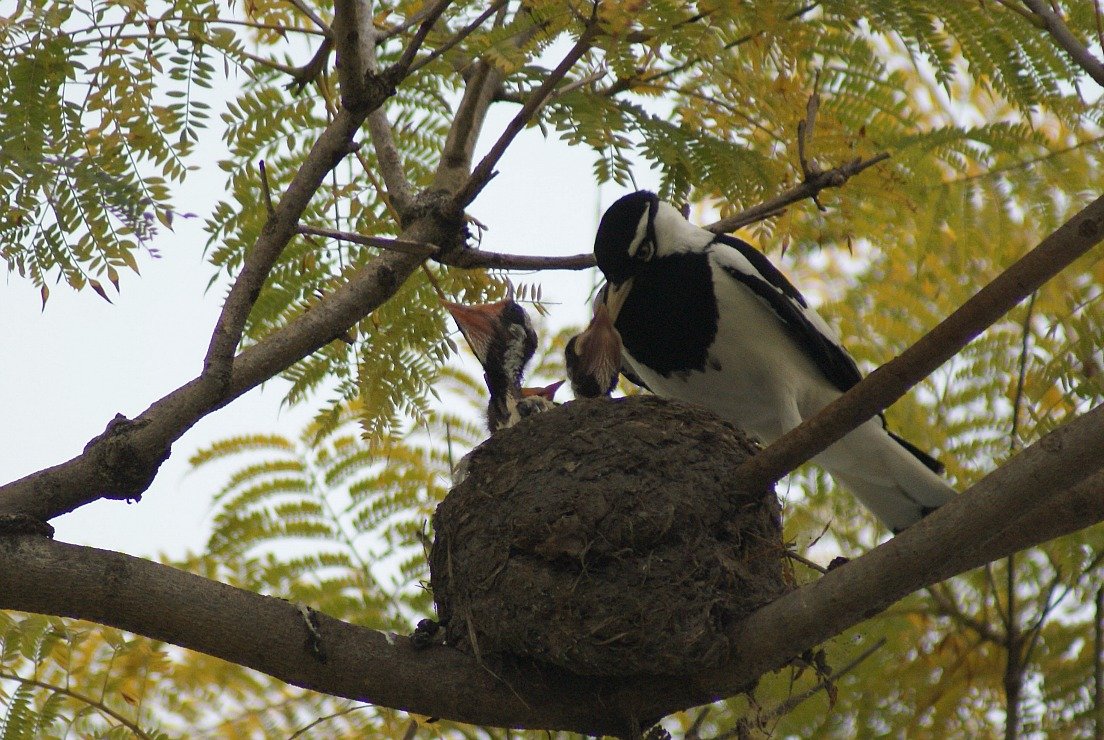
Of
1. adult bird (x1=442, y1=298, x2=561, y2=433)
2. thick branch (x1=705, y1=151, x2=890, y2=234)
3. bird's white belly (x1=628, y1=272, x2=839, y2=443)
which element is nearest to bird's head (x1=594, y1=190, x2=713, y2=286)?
bird's white belly (x1=628, y1=272, x2=839, y2=443)

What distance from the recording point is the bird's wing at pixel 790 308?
439 cm

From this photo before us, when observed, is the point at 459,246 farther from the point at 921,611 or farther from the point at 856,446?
the point at 921,611

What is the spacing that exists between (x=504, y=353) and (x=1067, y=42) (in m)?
2.45

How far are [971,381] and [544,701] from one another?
2.87 metres

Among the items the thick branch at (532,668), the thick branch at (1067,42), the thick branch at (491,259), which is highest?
the thick branch at (491,259)

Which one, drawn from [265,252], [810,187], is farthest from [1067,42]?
[265,252]

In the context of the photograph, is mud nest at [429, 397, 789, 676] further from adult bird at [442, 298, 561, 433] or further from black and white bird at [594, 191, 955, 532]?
adult bird at [442, 298, 561, 433]

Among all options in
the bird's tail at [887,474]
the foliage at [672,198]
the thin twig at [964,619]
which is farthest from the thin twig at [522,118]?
the thin twig at [964,619]

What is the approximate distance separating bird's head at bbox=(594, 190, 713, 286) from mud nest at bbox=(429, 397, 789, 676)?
3.08ft

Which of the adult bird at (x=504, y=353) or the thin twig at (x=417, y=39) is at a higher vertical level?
the adult bird at (x=504, y=353)

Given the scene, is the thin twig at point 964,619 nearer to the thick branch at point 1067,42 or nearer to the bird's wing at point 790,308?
the bird's wing at point 790,308

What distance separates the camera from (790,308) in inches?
172

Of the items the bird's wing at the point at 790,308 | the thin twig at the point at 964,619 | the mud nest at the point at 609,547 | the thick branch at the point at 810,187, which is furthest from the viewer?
the thin twig at the point at 964,619

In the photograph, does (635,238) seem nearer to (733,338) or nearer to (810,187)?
(733,338)
